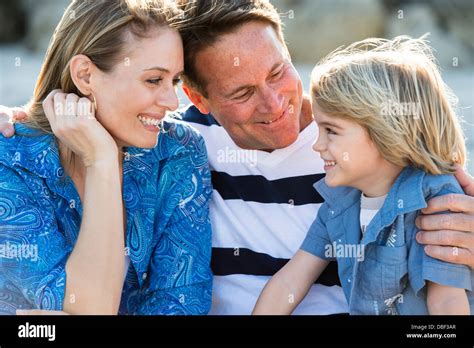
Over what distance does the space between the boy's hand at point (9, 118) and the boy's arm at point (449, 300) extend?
1.37m

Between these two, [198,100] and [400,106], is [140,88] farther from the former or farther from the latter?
[400,106]

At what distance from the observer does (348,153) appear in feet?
8.09

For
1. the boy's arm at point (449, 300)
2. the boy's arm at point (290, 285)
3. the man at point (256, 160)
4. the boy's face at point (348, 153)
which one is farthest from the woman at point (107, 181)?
the boy's arm at point (449, 300)

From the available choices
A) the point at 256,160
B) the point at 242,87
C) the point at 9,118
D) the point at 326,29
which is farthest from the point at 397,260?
the point at 326,29

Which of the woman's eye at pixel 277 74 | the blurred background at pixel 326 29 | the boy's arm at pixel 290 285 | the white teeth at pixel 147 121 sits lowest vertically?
the boy's arm at pixel 290 285

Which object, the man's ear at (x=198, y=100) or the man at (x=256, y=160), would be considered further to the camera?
the man's ear at (x=198, y=100)

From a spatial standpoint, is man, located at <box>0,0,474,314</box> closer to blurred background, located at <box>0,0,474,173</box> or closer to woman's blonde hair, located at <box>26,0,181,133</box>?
woman's blonde hair, located at <box>26,0,181,133</box>

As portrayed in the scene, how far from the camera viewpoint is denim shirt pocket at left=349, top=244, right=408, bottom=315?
7.88ft

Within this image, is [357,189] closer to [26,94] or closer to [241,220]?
[241,220]

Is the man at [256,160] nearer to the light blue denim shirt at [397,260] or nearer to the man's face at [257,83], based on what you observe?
the man's face at [257,83]

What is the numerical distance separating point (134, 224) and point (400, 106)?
940 mm

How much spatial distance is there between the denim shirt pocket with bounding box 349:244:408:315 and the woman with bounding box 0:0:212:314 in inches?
20.9

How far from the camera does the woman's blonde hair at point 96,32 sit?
2506 mm
